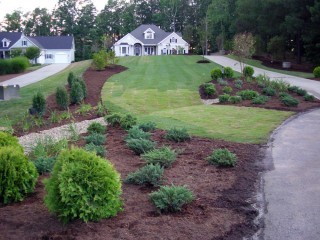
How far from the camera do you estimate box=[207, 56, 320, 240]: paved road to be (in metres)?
4.74

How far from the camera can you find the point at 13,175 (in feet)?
17.2

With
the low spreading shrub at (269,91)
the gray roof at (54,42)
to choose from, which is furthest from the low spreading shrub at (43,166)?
the gray roof at (54,42)

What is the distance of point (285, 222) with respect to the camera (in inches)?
193

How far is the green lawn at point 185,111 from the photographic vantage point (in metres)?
10.7

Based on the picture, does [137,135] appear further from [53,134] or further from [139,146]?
[53,134]

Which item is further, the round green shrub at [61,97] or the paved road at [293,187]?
the round green shrub at [61,97]

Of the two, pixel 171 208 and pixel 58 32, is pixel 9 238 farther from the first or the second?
pixel 58 32

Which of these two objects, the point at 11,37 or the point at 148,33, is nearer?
the point at 11,37

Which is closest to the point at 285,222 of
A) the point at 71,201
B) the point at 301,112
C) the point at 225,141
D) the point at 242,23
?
the point at 71,201

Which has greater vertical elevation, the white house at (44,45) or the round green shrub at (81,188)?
the white house at (44,45)

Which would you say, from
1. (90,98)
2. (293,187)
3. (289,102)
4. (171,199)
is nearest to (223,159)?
(293,187)

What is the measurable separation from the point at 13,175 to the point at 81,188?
1.30 m

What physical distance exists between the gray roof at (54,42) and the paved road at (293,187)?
55019 mm

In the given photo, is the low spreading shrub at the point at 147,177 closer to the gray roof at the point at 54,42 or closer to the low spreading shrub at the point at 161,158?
the low spreading shrub at the point at 161,158
